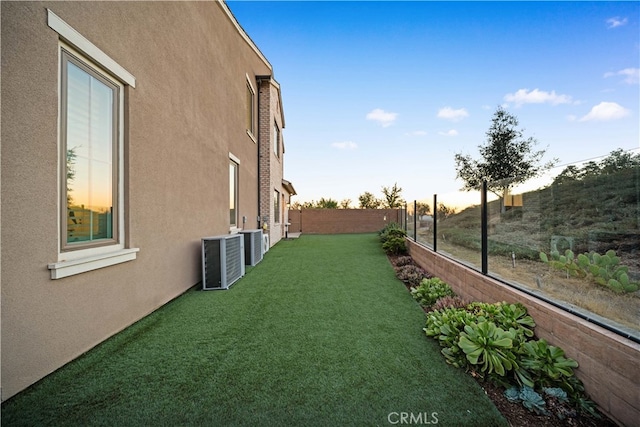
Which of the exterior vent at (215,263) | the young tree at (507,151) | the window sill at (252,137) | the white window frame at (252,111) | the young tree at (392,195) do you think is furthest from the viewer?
the young tree at (392,195)

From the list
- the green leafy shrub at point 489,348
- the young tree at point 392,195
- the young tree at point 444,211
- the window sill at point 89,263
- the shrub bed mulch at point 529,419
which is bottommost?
the shrub bed mulch at point 529,419

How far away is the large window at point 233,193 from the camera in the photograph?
699cm

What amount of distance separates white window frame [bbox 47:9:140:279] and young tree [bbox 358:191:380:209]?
112ft

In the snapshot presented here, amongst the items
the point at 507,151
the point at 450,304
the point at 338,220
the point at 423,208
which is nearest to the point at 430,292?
the point at 450,304

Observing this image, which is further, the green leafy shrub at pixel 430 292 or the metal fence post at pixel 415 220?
the metal fence post at pixel 415 220

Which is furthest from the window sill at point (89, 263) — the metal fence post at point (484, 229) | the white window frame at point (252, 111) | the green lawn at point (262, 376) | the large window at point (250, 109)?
the large window at point (250, 109)

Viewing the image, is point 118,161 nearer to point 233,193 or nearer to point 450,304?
point 450,304

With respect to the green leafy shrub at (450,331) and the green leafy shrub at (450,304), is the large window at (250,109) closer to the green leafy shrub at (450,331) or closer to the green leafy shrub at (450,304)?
the green leafy shrub at (450,304)

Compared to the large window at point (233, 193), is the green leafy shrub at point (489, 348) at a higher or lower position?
lower

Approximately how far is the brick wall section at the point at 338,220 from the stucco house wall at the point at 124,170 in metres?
13.6

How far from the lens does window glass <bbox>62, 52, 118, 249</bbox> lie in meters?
2.32

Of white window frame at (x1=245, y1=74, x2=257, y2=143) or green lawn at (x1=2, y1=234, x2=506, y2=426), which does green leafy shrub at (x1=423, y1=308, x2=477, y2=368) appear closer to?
green lawn at (x1=2, y1=234, x2=506, y2=426)

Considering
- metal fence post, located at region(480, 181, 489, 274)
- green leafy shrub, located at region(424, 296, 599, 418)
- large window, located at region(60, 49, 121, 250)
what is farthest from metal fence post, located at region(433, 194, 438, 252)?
large window, located at region(60, 49, 121, 250)

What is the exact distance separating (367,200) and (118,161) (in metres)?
34.6
